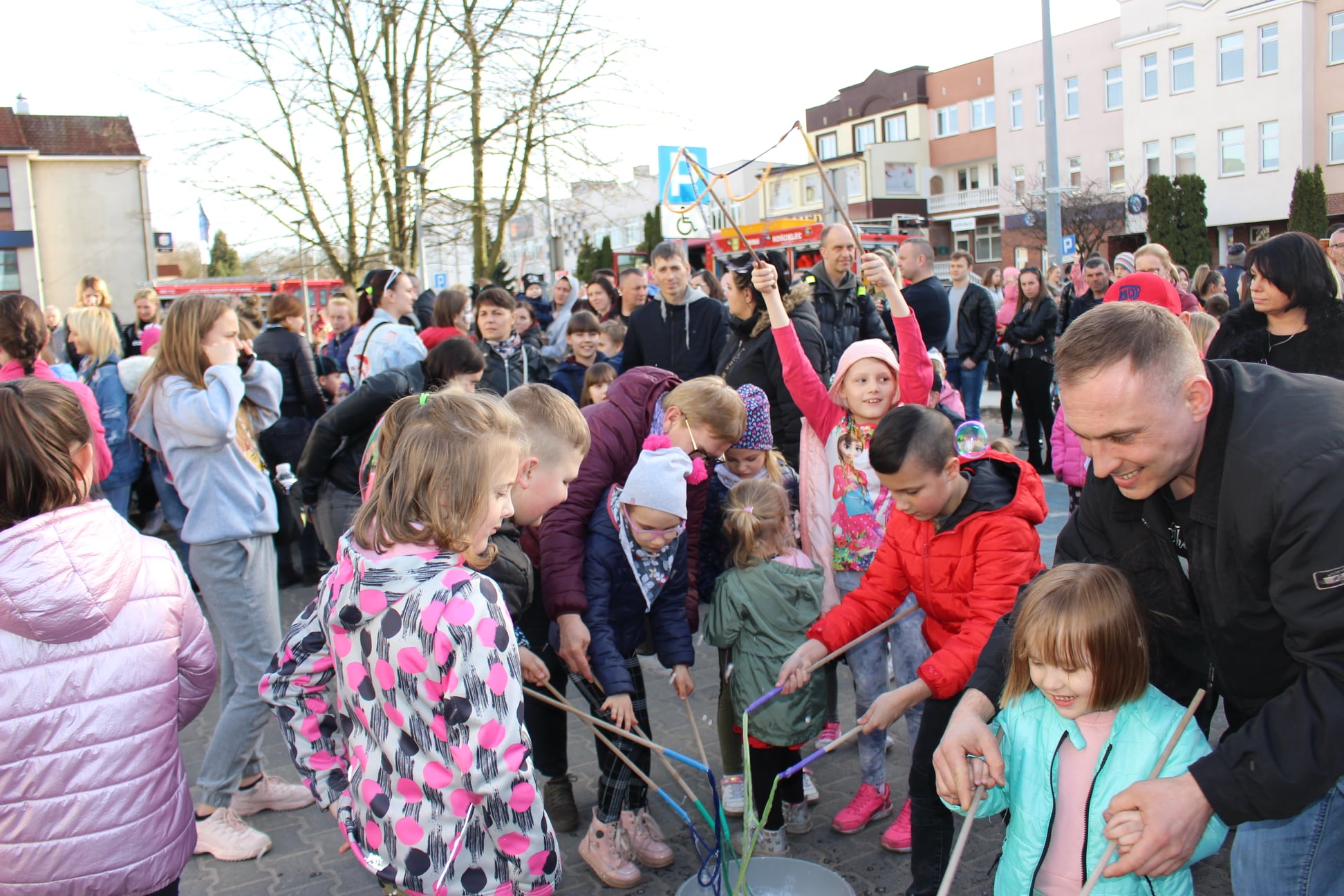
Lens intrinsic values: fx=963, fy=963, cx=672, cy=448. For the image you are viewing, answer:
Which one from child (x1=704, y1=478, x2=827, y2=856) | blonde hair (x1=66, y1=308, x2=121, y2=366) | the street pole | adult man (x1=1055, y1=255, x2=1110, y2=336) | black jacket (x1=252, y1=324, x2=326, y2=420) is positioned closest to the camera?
child (x1=704, y1=478, x2=827, y2=856)

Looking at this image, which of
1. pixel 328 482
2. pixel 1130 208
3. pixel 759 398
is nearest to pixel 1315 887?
pixel 759 398

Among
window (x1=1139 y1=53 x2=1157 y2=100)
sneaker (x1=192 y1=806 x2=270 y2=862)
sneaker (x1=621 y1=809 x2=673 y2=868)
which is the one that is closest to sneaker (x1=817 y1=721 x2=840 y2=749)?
sneaker (x1=621 y1=809 x2=673 y2=868)

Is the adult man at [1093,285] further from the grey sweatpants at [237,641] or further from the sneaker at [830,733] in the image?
the grey sweatpants at [237,641]

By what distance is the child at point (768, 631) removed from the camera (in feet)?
11.2

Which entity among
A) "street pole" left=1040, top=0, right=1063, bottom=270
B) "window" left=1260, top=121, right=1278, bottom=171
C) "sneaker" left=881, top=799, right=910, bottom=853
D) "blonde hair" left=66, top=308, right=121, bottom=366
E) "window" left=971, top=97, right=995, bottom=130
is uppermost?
"window" left=971, top=97, right=995, bottom=130

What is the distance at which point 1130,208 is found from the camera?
23.1 meters

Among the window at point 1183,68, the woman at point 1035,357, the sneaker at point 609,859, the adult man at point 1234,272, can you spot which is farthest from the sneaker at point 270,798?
the window at point 1183,68

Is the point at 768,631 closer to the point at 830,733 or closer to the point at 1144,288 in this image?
the point at 830,733

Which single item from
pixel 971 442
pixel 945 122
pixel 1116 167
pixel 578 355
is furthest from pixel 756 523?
pixel 945 122

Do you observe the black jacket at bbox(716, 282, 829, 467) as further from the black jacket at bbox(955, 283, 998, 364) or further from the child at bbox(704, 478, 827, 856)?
the black jacket at bbox(955, 283, 998, 364)

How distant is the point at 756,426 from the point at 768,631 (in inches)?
45.1

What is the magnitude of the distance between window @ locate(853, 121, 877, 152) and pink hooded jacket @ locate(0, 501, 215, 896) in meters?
55.6

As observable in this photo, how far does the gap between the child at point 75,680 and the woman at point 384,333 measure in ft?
10.1

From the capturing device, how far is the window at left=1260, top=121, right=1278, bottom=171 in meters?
35.5
